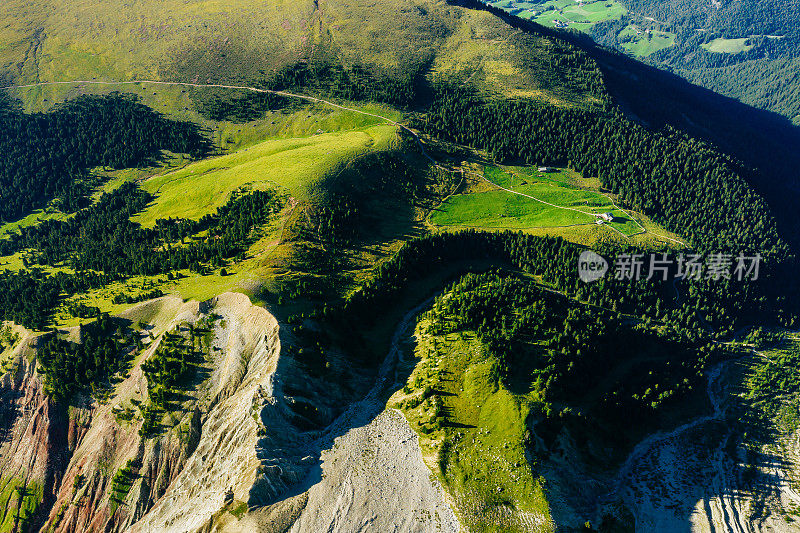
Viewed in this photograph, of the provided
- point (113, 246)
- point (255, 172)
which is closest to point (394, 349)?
point (255, 172)

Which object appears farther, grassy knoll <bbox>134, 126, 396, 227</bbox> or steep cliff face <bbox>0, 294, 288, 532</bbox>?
grassy knoll <bbox>134, 126, 396, 227</bbox>

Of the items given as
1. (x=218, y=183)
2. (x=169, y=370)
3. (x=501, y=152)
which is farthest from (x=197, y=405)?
(x=501, y=152)

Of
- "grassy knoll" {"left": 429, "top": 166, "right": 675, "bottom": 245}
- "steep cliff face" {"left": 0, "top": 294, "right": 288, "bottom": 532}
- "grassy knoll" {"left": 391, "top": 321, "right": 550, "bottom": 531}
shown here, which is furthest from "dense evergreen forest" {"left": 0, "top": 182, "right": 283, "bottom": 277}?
"grassy knoll" {"left": 391, "top": 321, "right": 550, "bottom": 531}

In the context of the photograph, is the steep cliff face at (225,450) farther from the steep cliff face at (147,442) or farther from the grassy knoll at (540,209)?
the grassy knoll at (540,209)

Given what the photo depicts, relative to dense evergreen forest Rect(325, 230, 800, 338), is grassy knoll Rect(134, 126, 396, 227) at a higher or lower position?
higher

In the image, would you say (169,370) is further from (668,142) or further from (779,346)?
(668,142)

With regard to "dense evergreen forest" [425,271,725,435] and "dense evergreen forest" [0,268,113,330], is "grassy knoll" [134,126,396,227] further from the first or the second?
"dense evergreen forest" [425,271,725,435]

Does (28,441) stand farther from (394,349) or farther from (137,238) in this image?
(394,349)
